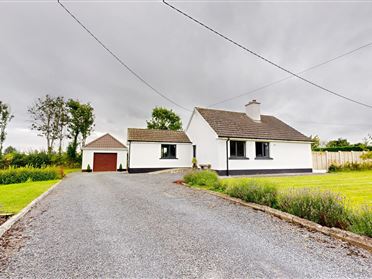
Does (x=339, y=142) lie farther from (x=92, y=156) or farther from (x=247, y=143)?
(x=92, y=156)

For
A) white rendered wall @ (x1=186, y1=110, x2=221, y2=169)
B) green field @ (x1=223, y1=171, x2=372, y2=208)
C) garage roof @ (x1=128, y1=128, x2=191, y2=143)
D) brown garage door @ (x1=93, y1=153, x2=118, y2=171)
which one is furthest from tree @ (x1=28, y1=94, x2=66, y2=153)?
green field @ (x1=223, y1=171, x2=372, y2=208)

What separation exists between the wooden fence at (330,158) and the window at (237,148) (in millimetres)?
8631

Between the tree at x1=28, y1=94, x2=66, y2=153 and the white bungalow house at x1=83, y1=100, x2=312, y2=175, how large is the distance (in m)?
19.2

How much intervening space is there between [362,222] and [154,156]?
16797 mm

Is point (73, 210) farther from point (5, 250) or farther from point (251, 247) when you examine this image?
point (251, 247)

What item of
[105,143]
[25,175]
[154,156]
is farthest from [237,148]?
[105,143]

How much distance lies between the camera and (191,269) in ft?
8.47

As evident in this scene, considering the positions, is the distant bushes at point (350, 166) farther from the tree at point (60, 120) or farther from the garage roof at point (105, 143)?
the tree at point (60, 120)

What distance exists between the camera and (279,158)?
17.9 m

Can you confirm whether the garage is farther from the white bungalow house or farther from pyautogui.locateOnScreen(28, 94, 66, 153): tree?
pyautogui.locateOnScreen(28, 94, 66, 153): tree

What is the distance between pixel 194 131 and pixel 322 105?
1448 cm

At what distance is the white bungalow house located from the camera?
1628cm

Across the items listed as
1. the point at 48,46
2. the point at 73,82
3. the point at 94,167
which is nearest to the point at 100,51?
the point at 48,46

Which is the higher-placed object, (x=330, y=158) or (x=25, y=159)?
(x=330, y=158)
